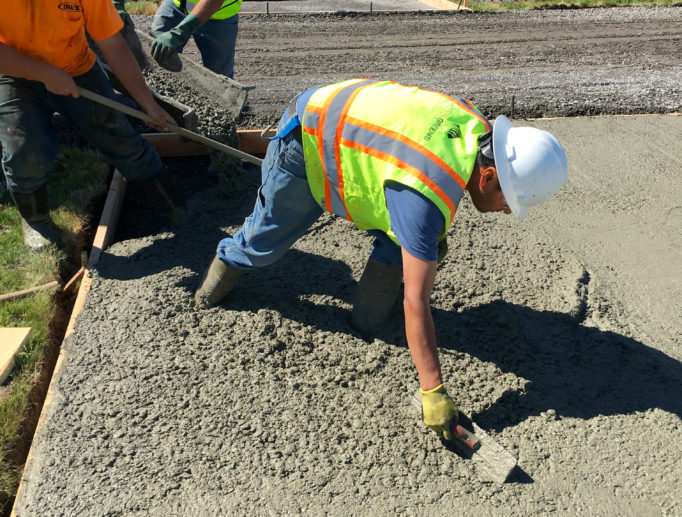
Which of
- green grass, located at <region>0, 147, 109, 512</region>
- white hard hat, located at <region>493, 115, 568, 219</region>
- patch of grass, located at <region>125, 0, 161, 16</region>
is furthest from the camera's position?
patch of grass, located at <region>125, 0, 161, 16</region>

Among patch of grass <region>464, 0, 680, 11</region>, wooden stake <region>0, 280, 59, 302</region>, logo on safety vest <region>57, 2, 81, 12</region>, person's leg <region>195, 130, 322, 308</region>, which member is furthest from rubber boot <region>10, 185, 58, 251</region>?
patch of grass <region>464, 0, 680, 11</region>

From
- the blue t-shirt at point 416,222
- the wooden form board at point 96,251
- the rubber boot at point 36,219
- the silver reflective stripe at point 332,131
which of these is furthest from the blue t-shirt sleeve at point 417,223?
the rubber boot at point 36,219

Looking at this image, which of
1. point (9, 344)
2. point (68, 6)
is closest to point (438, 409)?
point (9, 344)

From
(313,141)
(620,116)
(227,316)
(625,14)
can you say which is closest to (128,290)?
(227,316)

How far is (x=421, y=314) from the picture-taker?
213 centimetres

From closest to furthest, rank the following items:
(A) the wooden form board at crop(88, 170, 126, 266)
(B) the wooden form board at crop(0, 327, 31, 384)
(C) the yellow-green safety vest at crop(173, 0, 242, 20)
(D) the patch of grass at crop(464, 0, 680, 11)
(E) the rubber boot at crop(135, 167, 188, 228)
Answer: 1. (B) the wooden form board at crop(0, 327, 31, 384)
2. (A) the wooden form board at crop(88, 170, 126, 266)
3. (E) the rubber boot at crop(135, 167, 188, 228)
4. (C) the yellow-green safety vest at crop(173, 0, 242, 20)
5. (D) the patch of grass at crop(464, 0, 680, 11)

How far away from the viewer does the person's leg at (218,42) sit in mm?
4305

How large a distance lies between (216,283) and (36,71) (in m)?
1.25

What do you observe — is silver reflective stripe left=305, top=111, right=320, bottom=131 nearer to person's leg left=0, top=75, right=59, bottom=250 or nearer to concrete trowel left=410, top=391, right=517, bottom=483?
concrete trowel left=410, top=391, right=517, bottom=483

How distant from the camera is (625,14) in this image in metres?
9.61

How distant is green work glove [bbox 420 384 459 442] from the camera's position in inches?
89.4

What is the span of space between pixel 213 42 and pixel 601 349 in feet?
10.4

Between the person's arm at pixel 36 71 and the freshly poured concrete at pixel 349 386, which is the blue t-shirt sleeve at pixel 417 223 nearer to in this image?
the freshly poured concrete at pixel 349 386

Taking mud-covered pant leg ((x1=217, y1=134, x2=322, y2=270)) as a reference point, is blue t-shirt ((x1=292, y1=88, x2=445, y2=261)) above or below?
above
